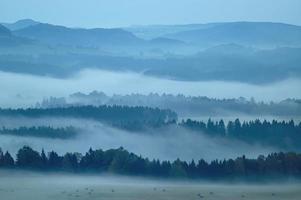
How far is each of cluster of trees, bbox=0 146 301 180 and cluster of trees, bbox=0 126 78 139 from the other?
53.6 ft

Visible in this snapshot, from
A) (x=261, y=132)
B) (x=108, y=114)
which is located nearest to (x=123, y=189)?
(x=261, y=132)

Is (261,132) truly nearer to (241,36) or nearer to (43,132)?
(43,132)

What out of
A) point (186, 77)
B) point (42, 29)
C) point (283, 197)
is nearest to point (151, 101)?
point (186, 77)

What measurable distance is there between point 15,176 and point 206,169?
6386mm

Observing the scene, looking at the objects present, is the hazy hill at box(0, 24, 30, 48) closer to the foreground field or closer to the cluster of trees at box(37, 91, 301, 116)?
the cluster of trees at box(37, 91, 301, 116)

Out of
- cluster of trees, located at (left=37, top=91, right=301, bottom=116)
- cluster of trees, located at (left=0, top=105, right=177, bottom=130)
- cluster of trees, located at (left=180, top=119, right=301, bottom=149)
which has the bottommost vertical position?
cluster of trees, located at (left=180, top=119, right=301, bottom=149)

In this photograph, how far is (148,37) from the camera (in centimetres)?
17288

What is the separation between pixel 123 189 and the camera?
16375 mm

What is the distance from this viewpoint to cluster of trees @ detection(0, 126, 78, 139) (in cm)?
3831

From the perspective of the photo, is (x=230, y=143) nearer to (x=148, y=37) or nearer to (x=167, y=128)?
(x=167, y=128)

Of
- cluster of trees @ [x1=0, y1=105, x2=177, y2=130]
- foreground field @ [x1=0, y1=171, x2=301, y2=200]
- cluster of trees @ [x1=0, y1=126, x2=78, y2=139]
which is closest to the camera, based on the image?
foreground field @ [x1=0, y1=171, x2=301, y2=200]

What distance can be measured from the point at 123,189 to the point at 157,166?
4173 mm

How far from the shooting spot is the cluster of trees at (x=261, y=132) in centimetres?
3278

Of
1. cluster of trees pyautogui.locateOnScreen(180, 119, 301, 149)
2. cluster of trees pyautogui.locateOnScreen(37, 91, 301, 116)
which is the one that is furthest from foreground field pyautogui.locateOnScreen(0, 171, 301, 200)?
cluster of trees pyautogui.locateOnScreen(37, 91, 301, 116)
